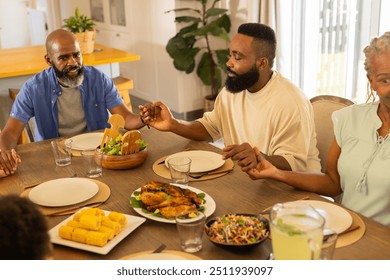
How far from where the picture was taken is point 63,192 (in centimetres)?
171

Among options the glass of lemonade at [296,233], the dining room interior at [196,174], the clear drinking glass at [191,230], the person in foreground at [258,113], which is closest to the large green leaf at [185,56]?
the dining room interior at [196,174]

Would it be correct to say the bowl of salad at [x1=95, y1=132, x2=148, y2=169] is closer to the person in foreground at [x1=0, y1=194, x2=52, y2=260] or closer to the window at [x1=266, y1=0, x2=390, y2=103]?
the person in foreground at [x1=0, y1=194, x2=52, y2=260]

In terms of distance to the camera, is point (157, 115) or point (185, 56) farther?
point (185, 56)

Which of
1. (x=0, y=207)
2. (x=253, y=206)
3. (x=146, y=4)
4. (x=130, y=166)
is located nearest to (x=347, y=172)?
(x=253, y=206)

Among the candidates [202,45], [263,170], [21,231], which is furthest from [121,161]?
[202,45]

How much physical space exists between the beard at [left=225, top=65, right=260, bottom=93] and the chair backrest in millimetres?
310

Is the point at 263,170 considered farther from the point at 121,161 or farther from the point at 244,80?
the point at 244,80

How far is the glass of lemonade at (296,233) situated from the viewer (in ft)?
3.41

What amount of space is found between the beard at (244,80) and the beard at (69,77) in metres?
0.78

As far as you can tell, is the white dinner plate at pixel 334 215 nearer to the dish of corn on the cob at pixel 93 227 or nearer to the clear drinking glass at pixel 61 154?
the dish of corn on the cob at pixel 93 227

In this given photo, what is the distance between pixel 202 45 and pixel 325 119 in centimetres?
293

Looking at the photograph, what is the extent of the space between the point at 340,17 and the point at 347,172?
2.57 meters
